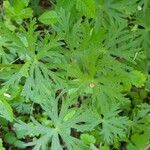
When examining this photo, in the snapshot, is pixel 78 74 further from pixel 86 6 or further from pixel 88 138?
pixel 88 138

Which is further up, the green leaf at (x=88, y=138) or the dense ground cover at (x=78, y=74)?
the dense ground cover at (x=78, y=74)

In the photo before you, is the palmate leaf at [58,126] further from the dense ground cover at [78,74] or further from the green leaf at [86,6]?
the green leaf at [86,6]

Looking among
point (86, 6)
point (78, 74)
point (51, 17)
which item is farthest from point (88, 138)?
point (86, 6)

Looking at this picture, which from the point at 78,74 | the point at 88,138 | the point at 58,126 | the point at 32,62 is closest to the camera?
the point at 32,62

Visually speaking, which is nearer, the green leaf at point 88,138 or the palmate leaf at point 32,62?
the palmate leaf at point 32,62

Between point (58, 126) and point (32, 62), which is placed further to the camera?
point (58, 126)

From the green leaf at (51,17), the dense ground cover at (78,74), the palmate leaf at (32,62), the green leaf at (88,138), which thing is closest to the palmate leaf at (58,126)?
the dense ground cover at (78,74)

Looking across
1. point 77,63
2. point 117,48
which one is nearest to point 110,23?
point 117,48

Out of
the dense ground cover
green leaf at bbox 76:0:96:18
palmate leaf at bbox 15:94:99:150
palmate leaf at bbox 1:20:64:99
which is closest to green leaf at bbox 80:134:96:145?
the dense ground cover
